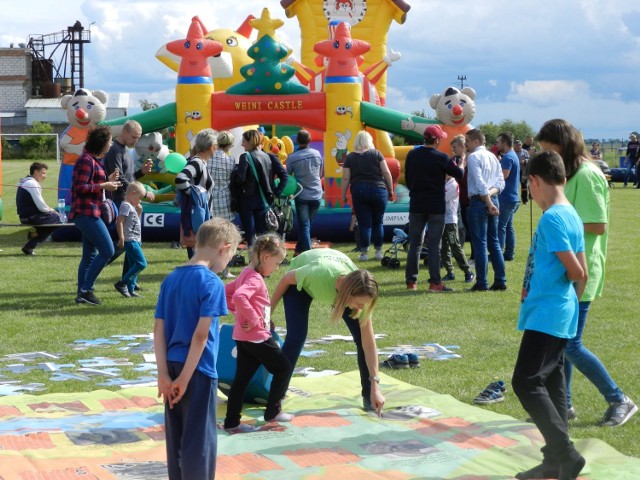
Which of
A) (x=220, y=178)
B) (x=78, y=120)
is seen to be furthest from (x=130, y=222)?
(x=78, y=120)

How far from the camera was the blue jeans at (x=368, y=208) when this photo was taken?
12734 mm

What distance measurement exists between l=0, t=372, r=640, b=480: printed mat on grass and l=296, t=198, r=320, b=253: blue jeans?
6707mm

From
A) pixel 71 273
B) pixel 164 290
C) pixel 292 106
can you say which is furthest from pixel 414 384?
pixel 292 106

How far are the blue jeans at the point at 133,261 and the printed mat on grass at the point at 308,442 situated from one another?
3794mm

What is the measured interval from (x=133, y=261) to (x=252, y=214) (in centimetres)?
154

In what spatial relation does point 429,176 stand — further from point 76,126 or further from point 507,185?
point 76,126

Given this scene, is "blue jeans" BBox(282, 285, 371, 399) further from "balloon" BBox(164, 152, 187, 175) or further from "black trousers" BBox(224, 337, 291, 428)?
"balloon" BBox(164, 152, 187, 175)

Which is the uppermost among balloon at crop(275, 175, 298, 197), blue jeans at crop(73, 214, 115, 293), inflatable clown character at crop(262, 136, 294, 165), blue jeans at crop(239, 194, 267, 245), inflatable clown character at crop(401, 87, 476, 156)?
inflatable clown character at crop(401, 87, 476, 156)

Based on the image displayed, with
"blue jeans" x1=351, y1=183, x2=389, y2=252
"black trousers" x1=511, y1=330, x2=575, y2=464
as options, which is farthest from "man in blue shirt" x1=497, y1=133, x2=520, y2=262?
"black trousers" x1=511, y1=330, x2=575, y2=464

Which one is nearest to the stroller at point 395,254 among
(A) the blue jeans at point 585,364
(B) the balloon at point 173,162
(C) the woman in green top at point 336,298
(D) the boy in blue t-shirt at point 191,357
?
(B) the balloon at point 173,162

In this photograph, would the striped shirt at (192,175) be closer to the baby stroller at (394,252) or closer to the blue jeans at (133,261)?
the blue jeans at (133,261)

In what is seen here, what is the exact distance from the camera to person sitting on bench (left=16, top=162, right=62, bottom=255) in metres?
14.5

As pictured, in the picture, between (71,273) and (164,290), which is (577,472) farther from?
(71,273)

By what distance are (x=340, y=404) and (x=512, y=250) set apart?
7.79m
